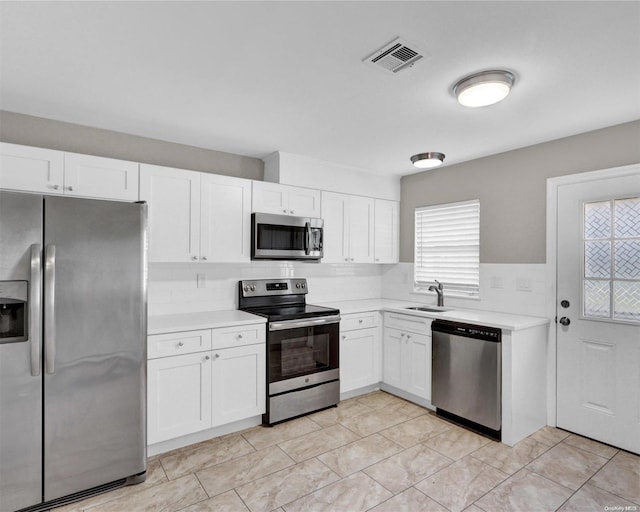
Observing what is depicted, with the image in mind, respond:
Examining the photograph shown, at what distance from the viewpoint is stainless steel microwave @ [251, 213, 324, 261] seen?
332 centimetres

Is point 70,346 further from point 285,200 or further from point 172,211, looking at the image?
point 285,200

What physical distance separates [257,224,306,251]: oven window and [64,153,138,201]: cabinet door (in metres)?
1.07

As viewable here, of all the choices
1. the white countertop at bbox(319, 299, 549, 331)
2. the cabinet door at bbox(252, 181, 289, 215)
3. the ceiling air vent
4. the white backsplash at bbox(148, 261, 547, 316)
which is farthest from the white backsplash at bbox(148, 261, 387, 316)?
the ceiling air vent

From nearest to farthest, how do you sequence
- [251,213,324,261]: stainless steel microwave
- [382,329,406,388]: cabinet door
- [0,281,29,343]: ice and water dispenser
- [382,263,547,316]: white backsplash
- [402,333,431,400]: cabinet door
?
1. [0,281,29,343]: ice and water dispenser
2. [382,263,547,316]: white backsplash
3. [251,213,324,261]: stainless steel microwave
4. [402,333,431,400]: cabinet door
5. [382,329,406,388]: cabinet door

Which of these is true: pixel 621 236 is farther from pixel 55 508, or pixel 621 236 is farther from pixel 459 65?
A: pixel 55 508

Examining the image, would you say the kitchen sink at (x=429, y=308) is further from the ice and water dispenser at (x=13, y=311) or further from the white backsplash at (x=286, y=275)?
the ice and water dispenser at (x=13, y=311)

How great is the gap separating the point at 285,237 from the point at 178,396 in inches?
63.2

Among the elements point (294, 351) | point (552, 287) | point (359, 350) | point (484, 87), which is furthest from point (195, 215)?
point (552, 287)

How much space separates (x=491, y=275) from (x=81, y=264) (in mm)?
3369

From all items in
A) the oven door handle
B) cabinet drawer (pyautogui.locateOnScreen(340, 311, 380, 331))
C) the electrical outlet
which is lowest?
cabinet drawer (pyautogui.locateOnScreen(340, 311, 380, 331))

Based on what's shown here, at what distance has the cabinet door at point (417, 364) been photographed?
3.42 metres

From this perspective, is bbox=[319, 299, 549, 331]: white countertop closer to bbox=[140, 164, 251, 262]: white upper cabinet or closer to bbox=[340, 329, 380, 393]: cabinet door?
bbox=[340, 329, 380, 393]: cabinet door

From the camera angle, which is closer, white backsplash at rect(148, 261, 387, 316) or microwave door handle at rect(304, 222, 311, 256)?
white backsplash at rect(148, 261, 387, 316)

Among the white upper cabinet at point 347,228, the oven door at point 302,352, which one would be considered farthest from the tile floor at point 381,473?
the white upper cabinet at point 347,228
